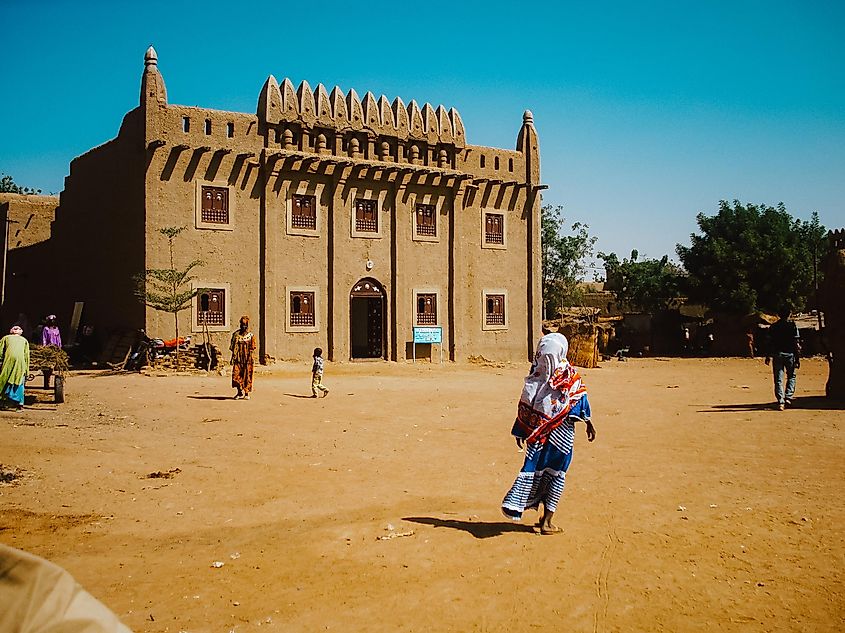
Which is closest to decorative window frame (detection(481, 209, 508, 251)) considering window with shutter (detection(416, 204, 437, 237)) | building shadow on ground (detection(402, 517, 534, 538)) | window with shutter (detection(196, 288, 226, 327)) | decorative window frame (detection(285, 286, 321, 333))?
A: window with shutter (detection(416, 204, 437, 237))

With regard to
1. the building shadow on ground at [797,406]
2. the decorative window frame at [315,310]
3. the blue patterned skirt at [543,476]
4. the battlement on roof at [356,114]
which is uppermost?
the battlement on roof at [356,114]

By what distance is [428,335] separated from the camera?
27.3 metres

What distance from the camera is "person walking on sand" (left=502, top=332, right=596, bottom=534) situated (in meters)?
5.85

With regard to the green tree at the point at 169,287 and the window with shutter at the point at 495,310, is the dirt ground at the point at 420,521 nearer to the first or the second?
the green tree at the point at 169,287

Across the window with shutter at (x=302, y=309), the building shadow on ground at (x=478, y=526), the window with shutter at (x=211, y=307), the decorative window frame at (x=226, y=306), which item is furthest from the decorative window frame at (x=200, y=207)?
the building shadow on ground at (x=478, y=526)

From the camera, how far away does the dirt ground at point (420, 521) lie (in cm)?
433

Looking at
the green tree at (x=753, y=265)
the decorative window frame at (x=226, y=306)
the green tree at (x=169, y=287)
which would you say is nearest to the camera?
the green tree at (x=169, y=287)

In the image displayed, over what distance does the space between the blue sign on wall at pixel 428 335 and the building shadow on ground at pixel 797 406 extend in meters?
13.8

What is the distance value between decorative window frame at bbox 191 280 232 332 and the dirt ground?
10.2 m

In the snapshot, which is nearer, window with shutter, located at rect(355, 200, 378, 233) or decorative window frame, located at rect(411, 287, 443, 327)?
window with shutter, located at rect(355, 200, 378, 233)

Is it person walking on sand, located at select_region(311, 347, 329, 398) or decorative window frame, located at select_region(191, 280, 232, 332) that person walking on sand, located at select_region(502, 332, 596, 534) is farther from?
decorative window frame, located at select_region(191, 280, 232, 332)

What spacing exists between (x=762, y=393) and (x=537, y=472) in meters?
13.7

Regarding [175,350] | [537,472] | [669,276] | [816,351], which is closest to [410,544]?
[537,472]

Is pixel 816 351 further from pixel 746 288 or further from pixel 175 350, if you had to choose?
pixel 175 350
